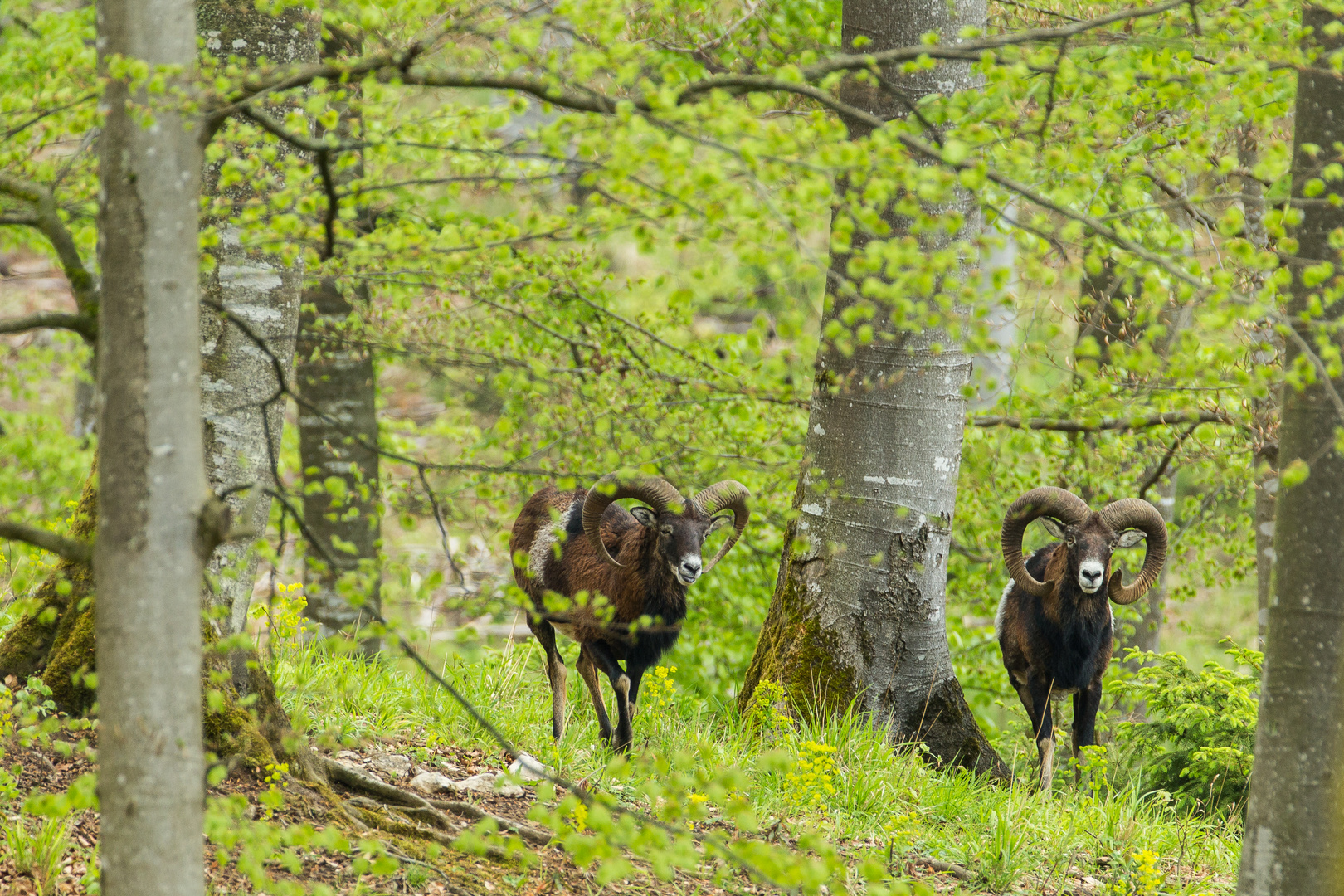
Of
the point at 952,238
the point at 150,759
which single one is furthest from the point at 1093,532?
the point at 150,759

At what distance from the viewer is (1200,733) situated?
753 cm

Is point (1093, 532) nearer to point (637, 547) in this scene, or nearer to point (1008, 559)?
point (1008, 559)

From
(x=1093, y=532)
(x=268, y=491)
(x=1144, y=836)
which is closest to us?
(x=268, y=491)

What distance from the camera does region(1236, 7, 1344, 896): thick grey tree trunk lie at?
4.32 m

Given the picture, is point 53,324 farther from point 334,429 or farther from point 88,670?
point 334,429

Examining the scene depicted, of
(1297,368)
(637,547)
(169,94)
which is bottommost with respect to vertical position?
(637,547)

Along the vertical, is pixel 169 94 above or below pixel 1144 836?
above

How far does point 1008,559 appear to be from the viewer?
837 cm

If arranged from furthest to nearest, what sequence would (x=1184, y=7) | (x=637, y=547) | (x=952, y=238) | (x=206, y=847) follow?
(x=637, y=547), (x=952, y=238), (x=206, y=847), (x=1184, y=7)

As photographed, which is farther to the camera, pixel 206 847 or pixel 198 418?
pixel 206 847

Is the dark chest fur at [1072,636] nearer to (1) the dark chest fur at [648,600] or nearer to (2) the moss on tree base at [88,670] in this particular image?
(1) the dark chest fur at [648,600]

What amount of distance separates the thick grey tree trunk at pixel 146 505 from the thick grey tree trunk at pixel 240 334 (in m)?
1.84

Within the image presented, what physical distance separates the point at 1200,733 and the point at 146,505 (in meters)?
6.91

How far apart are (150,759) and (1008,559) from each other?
6599 mm
